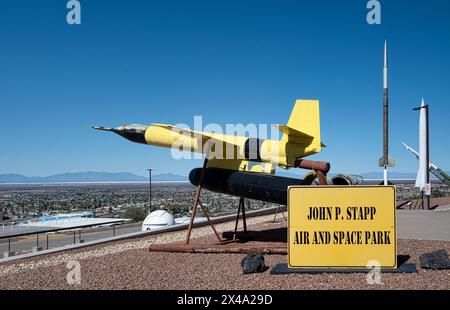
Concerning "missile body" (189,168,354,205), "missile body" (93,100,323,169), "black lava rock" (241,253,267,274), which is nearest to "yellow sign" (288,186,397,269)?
"black lava rock" (241,253,267,274)

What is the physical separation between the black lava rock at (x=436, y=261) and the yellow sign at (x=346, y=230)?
2.78ft

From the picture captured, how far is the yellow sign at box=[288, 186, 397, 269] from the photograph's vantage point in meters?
9.33

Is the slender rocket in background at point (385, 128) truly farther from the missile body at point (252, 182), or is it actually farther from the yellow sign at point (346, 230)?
the yellow sign at point (346, 230)

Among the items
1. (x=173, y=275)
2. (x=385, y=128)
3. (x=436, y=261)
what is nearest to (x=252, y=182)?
(x=173, y=275)

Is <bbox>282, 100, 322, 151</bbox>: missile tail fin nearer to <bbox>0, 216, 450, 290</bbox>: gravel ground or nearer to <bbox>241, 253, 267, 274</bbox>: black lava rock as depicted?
<bbox>0, 216, 450, 290</bbox>: gravel ground

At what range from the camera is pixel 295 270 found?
30.9ft

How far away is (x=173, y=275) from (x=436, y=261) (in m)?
5.60

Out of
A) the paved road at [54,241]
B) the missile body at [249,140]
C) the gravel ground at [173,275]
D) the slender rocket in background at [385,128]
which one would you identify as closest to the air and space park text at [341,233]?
the gravel ground at [173,275]

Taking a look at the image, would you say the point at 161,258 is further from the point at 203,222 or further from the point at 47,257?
the point at 203,222

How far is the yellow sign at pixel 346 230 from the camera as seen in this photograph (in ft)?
30.6

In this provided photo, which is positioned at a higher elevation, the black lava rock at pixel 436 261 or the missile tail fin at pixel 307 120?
the missile tail fin at pixel 307 120

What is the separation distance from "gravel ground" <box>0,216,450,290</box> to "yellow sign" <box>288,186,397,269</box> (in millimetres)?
441

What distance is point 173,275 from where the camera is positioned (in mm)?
9609

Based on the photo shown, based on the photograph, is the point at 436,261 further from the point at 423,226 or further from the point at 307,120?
the point at 423,226
